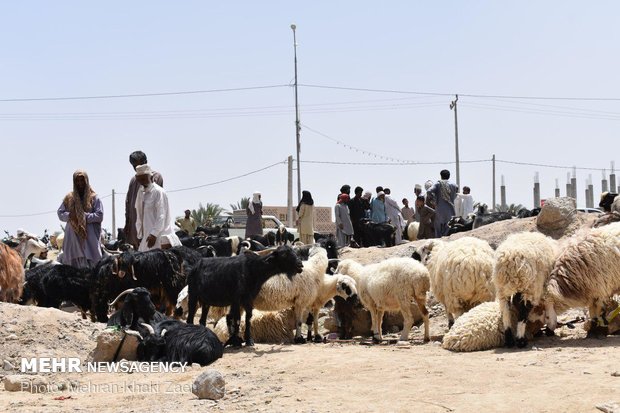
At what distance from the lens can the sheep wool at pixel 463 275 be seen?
10.2 m

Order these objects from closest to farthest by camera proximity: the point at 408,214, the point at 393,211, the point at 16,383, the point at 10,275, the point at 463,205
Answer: the point at 16,383 → the point at 10,275 → the point at 393,211 → the point at 463,205 → the point at 408,214

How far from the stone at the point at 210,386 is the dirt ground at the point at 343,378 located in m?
0.07

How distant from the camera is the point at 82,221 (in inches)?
429

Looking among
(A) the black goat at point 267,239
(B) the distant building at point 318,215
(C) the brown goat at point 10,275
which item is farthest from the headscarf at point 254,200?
(B) the distant building at point 318,215

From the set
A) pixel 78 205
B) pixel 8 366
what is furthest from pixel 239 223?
pixel 8 366

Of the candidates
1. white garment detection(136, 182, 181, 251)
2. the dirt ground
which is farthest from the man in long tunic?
the dirt ground

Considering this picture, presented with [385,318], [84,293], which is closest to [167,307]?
[84,293]

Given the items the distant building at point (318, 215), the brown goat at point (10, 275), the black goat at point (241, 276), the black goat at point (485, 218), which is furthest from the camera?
the distant building at point (318, 215)

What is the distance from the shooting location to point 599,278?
8.93 m

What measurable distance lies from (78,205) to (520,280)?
521cm

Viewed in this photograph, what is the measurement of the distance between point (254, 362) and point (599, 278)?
11.1ft

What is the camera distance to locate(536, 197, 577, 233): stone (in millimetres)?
14305

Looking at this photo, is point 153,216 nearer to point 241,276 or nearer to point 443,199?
point 241,276

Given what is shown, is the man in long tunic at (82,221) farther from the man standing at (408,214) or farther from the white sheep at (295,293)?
the man standing at (408,214)
